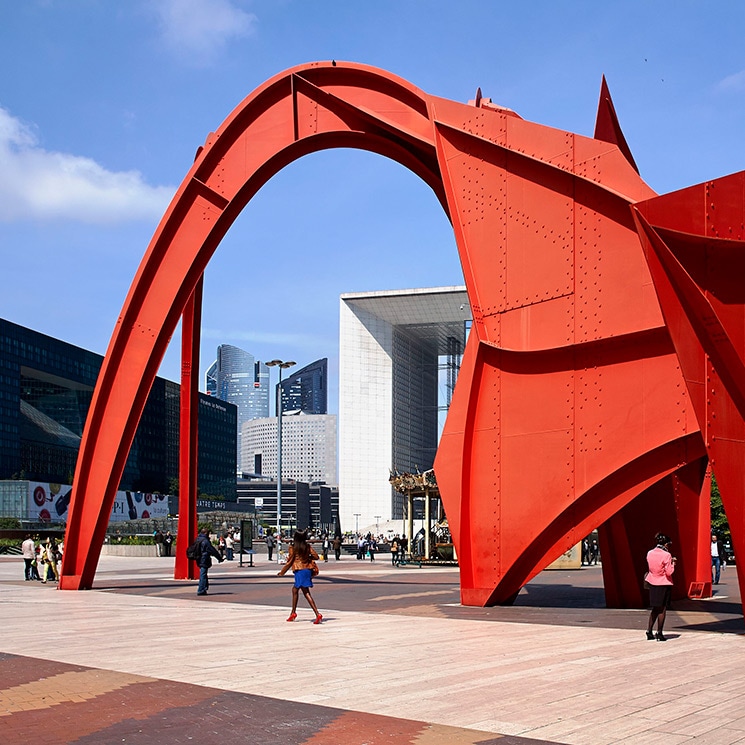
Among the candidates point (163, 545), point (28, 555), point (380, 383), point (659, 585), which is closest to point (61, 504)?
point (380, 383)

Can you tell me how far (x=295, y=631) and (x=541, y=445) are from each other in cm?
478

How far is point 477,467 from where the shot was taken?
53.2ft

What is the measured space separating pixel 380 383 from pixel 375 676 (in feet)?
322

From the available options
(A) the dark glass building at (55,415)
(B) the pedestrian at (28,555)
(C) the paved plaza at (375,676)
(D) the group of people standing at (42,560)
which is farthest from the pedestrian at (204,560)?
(A) the dark glass building at (55,415)

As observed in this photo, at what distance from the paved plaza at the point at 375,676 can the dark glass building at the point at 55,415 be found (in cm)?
9000

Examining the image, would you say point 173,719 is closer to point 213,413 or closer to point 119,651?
point 119,651

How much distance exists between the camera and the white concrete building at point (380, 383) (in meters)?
103

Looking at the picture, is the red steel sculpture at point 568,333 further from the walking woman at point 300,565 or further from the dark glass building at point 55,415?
the dark glass building at point 55,415

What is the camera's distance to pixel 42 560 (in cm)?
2812

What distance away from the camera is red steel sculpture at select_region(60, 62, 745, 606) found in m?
11.9

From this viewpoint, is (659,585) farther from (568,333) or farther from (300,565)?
(300,565)

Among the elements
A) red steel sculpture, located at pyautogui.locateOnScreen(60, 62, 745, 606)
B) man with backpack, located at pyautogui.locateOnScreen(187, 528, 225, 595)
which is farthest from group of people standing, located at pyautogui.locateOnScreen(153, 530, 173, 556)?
red steel sculpture, located at pyautogui.locateOnScreen(60, 62, 745, 606)

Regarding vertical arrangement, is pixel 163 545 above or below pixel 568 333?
below

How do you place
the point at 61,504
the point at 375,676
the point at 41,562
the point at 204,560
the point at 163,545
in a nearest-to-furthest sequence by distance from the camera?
the point at 375,676 → the point at 204,560 → the point at 41,562 → the point at 163,545 → the point at 61,504
